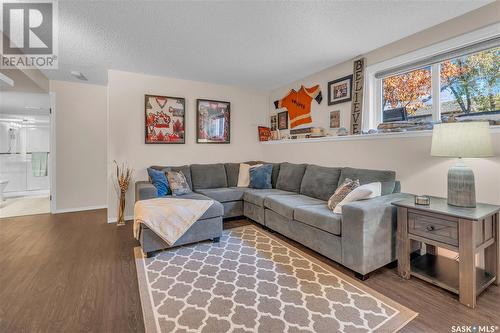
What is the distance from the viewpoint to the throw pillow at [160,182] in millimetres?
3520

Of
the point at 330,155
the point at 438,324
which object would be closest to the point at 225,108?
the point at 330,155

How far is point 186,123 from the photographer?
4367 millimetres

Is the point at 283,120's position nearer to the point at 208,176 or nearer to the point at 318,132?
the point at 318,132

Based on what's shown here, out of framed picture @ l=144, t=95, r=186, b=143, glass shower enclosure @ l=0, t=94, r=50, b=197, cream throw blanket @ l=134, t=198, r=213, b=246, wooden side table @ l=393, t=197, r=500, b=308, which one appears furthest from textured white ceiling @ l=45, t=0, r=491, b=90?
glass shower enclosure @ l=0, t=94, r=50, b=197

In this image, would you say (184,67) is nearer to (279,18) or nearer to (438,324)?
(279,18)

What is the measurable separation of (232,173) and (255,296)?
108 inches

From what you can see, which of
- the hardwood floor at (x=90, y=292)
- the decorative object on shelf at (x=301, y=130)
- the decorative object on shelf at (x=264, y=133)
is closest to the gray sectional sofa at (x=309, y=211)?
the hardwood floor at (x=90, y=292)

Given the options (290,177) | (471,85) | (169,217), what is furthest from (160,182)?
(471,85)

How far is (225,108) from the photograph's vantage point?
470 centimetres

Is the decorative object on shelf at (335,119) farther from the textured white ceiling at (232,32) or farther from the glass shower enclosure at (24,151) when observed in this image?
the glass shower enclosure at (24,151)

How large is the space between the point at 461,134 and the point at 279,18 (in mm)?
1844

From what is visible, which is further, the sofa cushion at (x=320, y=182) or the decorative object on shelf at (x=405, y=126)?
the sofa cushion at (x=320, y=182)

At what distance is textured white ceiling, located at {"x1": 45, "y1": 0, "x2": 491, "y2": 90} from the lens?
2148 millimetres

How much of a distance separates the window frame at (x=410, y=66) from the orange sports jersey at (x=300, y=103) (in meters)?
0.83
